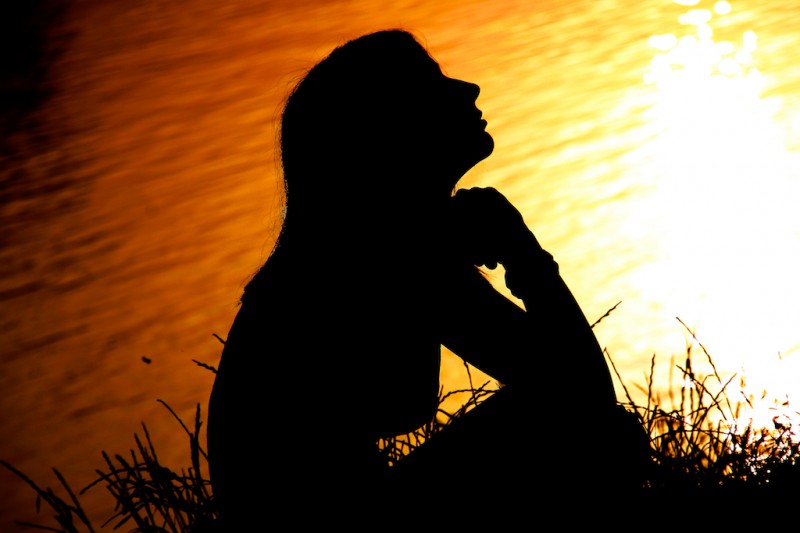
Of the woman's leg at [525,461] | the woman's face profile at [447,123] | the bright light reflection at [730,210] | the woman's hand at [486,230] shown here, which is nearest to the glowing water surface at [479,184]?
the bright light reflection at [730,210]

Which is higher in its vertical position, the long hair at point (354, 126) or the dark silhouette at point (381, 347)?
the long hair at point (354, 126)

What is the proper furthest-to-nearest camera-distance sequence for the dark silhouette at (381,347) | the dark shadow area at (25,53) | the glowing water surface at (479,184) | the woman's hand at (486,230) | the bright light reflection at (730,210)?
the dark shadow area at (25,53) → the glowing water surface at (479,184) → the bright light reflection at (730,210) → the woman's hand at (486,230) → the dark silhouette at (381,347)

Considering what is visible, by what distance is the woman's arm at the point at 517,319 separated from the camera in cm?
154

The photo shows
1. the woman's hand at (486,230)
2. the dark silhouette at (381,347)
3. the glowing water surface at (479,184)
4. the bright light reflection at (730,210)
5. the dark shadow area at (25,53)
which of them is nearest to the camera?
the dark silhouette at (381,347)

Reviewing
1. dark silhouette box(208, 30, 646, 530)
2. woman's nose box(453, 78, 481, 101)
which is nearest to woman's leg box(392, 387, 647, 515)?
dark silhouette box(208, 30, 646, 530)

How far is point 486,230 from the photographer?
5.29 ft

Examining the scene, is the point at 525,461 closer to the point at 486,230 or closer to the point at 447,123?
the point at 486,230

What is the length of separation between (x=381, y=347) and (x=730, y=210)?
2373 millimetres

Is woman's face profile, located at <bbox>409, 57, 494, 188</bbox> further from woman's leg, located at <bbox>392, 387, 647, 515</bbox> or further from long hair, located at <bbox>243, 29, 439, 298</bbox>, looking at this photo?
woman's leg, located at <bbox>392, 387, 647, 515</bbox>

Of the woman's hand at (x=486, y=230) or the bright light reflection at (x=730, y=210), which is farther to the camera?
the bright light reflection at (x=730, y=210)

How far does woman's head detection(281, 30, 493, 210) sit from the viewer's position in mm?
1480

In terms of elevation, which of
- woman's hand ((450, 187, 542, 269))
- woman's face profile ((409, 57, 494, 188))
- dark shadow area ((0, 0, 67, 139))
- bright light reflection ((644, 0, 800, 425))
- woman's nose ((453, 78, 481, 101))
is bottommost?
bright light reflection ((644, 0, 800, 425))

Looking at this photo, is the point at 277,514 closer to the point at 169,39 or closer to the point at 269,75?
the point at 269,75

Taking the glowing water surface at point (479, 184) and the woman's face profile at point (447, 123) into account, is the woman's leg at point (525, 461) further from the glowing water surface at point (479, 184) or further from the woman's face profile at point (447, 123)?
the woman's face profile at point (447, 123)
